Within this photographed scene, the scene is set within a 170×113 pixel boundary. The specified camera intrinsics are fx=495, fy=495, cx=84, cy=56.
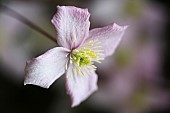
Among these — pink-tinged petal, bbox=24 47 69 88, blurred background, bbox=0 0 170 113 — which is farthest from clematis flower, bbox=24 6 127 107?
blurred background, bbox=0 0 170 113

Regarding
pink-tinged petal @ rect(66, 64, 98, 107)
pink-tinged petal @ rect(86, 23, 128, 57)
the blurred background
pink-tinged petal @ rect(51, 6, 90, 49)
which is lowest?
the blurred background

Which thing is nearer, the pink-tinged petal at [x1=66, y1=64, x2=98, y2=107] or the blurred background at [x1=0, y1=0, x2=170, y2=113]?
the pink-tinged petal at [x1=66, y1=64, x2=98, y2=107]

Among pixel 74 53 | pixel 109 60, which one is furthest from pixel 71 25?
pixel 109 60

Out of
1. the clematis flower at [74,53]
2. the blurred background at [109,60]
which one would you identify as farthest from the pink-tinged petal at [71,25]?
the blurred background at [109,60]

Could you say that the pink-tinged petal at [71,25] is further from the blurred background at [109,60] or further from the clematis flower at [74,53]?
the blurred background at [109,60]

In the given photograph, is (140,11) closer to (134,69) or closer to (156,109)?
(134,69)

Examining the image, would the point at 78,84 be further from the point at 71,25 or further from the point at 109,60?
the point at 109,60

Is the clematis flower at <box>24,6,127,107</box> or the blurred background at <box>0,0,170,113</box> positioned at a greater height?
the clematis flower at <box>24,6,127,107</box>

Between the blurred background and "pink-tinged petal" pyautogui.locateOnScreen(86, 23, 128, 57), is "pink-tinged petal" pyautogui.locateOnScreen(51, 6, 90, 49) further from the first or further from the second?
the blurred background
